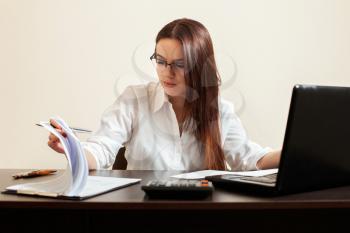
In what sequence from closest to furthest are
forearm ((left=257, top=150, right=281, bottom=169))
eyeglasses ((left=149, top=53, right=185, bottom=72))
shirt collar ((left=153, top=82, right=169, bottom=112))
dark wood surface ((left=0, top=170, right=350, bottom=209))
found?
dark wood surface ((left=0, top=170, right=350, bottom=209)) < forearm ((left=257, top=150, right=281, bottom=169)) < eyeglasses ((left=149, top=53, right=185, bottom=72)) < shirt collar ((left=153, top=82, right=169, bottom=112))

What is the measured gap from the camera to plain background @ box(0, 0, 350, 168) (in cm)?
203

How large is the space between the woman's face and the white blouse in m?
0.08

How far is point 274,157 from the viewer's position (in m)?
1.21

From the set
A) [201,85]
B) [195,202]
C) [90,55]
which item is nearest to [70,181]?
[195,202]

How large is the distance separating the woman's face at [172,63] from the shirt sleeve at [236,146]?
8.9 inches

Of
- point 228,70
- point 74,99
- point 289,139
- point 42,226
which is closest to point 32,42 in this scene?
point 74,99

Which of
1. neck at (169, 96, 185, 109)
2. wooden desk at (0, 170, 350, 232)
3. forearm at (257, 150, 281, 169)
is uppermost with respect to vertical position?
neck at (169, 96, 185, 109)

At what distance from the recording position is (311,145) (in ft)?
2.33

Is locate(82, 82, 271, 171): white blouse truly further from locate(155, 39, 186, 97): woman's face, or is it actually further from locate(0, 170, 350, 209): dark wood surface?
locate(0, 170, 350, 209): dark wood surface

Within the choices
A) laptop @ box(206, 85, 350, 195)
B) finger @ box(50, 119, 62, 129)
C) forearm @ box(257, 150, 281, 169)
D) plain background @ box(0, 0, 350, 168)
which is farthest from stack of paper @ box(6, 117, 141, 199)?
plain background @ box(0, 0, 350, 168)

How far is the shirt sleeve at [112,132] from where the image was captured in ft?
4.17

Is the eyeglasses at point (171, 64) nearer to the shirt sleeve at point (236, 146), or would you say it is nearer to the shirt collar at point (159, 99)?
the shirt collar at point (159, 99)

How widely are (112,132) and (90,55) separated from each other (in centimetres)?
80

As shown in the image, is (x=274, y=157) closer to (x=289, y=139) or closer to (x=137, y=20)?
(x=289, y=139)
